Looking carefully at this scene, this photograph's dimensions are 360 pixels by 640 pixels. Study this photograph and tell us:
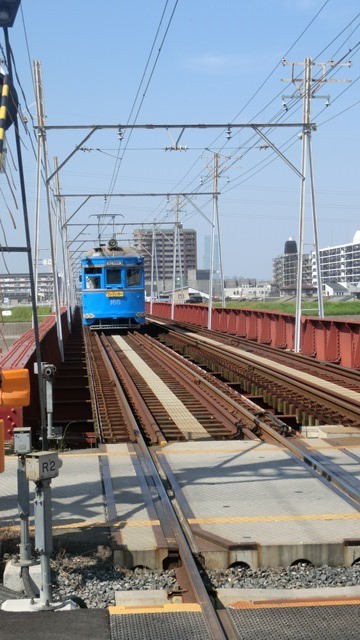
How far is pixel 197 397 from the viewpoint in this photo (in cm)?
1708

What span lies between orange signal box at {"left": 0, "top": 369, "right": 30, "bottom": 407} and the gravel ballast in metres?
1.19

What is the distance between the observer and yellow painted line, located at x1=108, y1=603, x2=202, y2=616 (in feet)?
18.6

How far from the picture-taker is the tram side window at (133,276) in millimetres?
40000

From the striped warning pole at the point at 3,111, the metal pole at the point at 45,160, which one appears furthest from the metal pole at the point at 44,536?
the metal pole at the point at 45,160

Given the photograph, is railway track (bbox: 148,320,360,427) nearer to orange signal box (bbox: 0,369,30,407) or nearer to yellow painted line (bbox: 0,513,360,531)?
yellow painted line (bbox: 0,513,360,531)

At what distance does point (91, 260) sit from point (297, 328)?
52.6ft

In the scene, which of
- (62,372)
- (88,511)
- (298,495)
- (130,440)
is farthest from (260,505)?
(62,372)

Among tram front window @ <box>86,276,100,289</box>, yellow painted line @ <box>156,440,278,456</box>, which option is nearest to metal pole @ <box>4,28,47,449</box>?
yellow painted line @ <box>156,440,278,456</box>

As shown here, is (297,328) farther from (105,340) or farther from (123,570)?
(123,570)

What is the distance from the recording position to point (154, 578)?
6.58 metres

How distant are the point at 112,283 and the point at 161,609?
34.4 metres

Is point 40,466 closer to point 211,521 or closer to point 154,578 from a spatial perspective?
point 154,578

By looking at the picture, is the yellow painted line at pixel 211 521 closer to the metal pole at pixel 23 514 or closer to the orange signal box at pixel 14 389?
the metal pole at pixel 23 514

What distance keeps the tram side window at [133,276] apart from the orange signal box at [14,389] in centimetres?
3304
